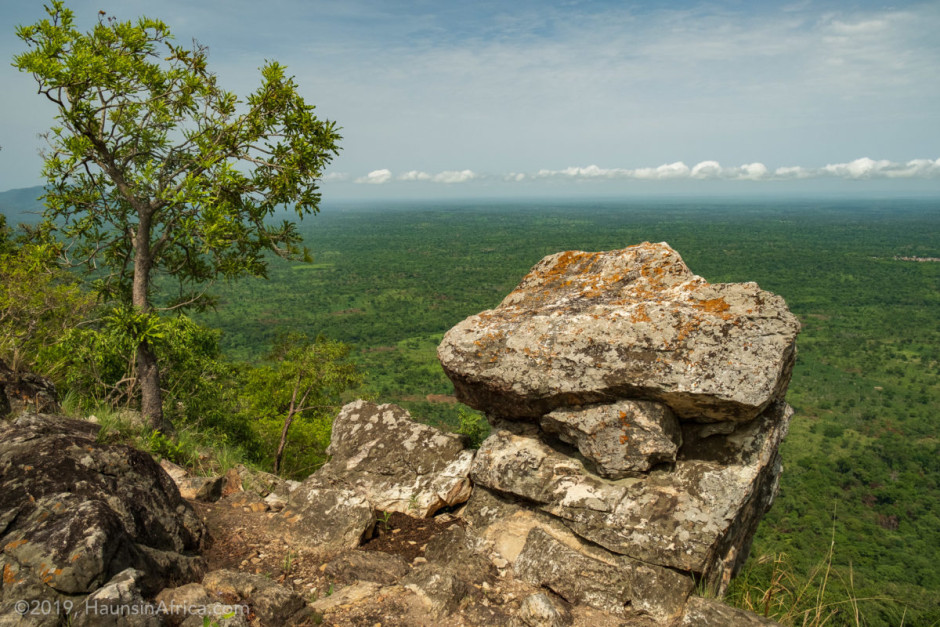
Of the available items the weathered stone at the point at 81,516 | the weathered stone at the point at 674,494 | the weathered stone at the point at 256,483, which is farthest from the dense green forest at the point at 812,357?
the weathered stone at the point at 81,516

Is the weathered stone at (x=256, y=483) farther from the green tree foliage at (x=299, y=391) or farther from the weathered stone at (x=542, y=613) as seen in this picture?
the green tree foliage at (x=299, y=391)

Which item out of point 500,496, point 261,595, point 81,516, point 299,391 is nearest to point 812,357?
point 299,391

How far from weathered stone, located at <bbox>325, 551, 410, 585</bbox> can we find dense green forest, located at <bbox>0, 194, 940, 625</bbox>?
11.0 ft

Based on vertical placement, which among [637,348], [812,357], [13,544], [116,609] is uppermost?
[637,348]

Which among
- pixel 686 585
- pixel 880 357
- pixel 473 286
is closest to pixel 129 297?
pixel 686 585

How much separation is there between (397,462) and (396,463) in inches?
0.7

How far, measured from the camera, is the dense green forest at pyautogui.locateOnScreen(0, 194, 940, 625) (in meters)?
17.9

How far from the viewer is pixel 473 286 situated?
104312 millimetres

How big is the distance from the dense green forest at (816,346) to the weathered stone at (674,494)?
94 centimetres

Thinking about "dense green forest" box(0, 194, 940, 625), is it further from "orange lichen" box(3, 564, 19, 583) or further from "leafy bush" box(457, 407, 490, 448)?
"orange lichen" box(3, 564, 19, 583)

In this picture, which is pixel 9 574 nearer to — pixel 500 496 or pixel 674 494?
pixel 500 496

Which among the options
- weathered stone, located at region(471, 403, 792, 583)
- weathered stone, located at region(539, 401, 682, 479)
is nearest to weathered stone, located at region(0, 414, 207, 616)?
weathered stone, located at region(471, 403, 792, 583)

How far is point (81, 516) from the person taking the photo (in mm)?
3656

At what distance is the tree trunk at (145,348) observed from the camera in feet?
25.5
